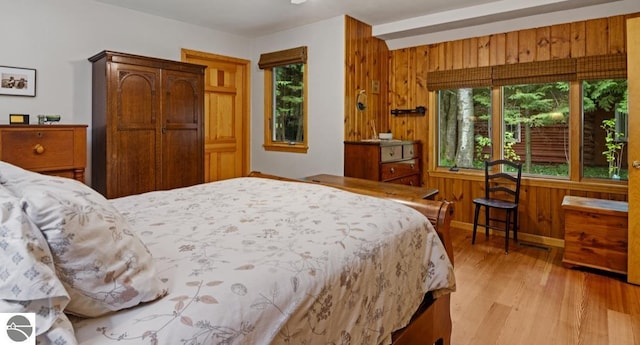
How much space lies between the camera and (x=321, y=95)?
169 inches

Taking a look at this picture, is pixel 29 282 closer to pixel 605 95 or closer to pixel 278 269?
pixel 278 269

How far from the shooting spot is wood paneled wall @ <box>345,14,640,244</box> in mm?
3516

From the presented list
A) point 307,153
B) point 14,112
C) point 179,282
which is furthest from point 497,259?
point 14,112

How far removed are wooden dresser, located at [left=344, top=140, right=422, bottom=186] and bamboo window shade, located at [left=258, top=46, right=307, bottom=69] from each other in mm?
1198

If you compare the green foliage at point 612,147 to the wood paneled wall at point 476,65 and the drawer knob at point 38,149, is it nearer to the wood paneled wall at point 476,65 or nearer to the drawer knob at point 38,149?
the wood paneled wall at point 476,65

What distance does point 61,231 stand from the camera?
722mm

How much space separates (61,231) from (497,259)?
134 inches

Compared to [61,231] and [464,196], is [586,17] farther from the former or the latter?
[61,231]

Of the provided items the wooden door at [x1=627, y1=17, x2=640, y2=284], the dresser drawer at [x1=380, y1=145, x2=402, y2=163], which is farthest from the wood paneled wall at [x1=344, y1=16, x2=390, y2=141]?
the wooden door at [x1=627, y1=17, x2=640, y2=284]

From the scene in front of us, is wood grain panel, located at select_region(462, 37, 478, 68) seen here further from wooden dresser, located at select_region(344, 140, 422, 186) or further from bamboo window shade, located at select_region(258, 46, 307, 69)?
bamboo window shade, located at select_region(258, 46, 307, 69)

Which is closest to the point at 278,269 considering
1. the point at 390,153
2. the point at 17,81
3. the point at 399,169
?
the point at 390,153

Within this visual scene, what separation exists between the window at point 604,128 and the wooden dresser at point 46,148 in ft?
14.9

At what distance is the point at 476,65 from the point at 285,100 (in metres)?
2.28

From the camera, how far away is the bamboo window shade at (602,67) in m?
3.31
